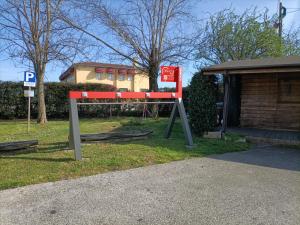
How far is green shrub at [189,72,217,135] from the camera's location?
11.2 m

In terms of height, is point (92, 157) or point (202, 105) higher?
point (202, 105)

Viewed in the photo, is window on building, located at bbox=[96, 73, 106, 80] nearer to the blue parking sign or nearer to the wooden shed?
the blue parking sign

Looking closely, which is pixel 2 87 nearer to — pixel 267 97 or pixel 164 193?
pixel 267 97

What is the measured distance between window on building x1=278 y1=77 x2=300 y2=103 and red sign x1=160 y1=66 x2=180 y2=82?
194 inches

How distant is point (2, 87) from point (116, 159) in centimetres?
1391

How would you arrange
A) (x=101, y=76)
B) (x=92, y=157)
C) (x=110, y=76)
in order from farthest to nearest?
(x=110, y=76) → (x=101, y=76) → (x=92, y=157)

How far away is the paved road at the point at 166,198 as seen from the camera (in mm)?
4250

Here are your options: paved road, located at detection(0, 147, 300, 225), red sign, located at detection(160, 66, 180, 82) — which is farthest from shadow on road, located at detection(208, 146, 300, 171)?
red sign, located at detection(160, 66, 180, 82)

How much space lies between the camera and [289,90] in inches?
494

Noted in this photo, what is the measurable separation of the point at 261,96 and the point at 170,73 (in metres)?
5.06

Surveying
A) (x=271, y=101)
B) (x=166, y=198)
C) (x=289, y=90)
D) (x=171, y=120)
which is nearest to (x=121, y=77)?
(x=271, y=101)

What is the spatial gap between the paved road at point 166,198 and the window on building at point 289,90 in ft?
19.5

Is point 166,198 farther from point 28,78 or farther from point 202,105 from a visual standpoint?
point 28,78

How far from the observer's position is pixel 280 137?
35.5 ft
